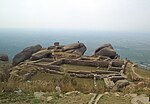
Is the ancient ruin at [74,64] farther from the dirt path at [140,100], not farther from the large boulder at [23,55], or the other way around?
the dirt path at [140,100]

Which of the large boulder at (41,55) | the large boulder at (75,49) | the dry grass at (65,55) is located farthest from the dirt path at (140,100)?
the large boulder at (75,49)

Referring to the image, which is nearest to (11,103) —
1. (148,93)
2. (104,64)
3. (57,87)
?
(57,87)

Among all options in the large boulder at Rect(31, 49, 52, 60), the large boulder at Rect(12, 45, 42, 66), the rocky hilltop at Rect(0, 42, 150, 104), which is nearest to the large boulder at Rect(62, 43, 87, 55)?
the rocky hilltop at Rect(0, 42, 150, 104)

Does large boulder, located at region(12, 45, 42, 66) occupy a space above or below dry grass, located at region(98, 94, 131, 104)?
below

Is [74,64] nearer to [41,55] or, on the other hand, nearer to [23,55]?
[41,55]

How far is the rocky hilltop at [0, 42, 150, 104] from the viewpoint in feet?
35.3

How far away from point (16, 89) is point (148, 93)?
18.0 feet

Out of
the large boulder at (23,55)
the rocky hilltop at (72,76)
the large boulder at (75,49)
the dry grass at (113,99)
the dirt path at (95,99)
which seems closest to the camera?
the dirt path at (95,99)

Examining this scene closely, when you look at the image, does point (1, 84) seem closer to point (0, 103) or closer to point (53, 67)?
point (0, 103)

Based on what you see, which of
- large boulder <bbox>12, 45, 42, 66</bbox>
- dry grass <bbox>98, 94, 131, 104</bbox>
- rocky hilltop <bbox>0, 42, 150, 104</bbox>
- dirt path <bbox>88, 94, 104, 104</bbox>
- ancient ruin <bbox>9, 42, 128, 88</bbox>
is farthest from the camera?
large boulder <bbox>12, 45, 42, 66</bbox>

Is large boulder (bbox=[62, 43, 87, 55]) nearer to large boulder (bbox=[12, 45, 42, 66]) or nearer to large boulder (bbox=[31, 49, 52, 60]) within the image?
large boulder (bbox=[31, 49, 52, 60])

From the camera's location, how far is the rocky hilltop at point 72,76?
1075 cm

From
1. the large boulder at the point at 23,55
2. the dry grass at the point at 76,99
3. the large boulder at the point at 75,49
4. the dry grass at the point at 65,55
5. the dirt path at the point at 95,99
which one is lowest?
the large boulder at the point at 23,55

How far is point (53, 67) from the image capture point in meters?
28.7
